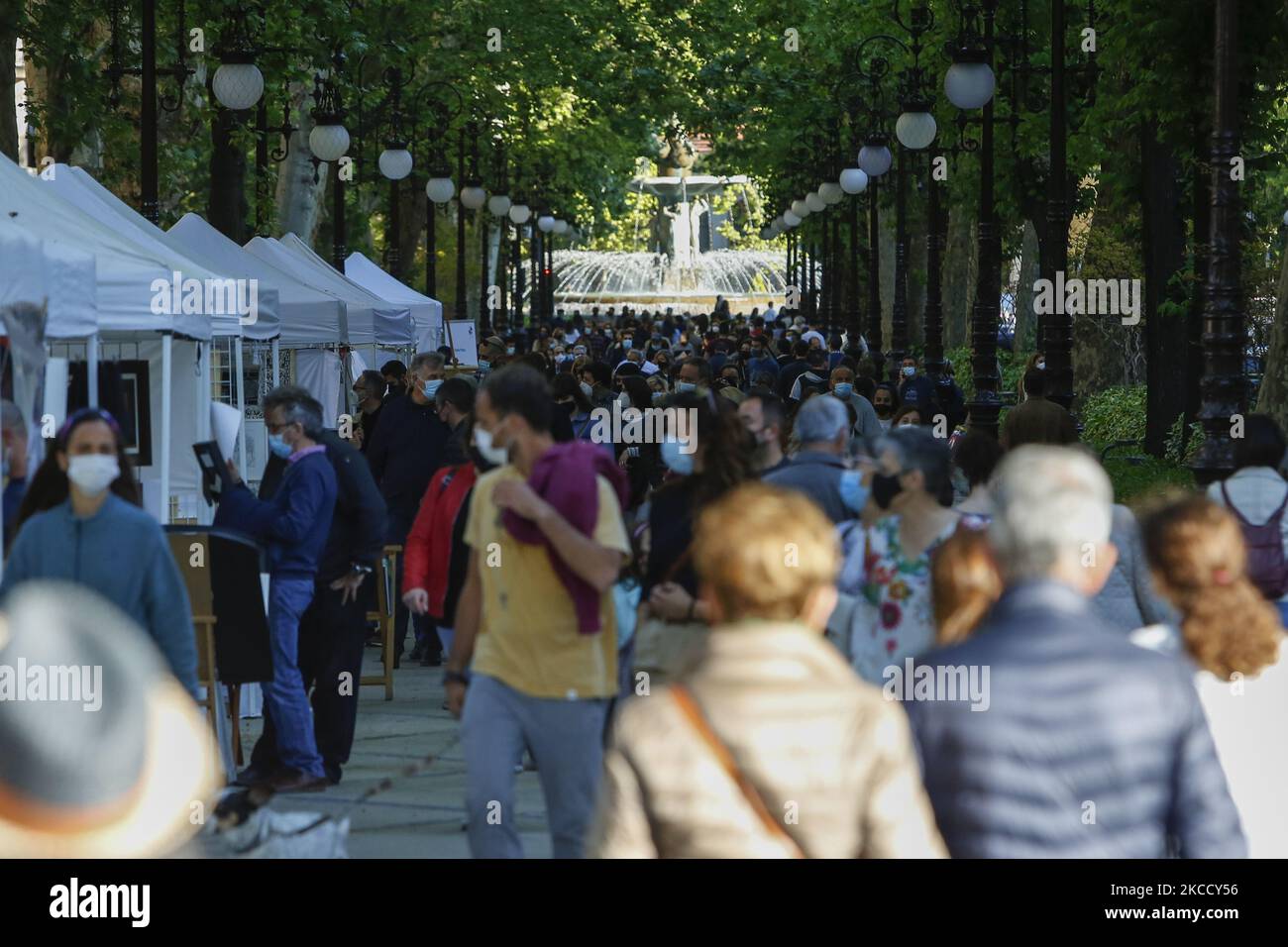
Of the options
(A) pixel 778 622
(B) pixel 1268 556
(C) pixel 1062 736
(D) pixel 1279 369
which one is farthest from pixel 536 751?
(D) pixel 1279 369

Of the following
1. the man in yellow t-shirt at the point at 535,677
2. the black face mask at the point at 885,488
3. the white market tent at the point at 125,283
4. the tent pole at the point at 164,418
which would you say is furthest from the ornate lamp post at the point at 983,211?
the man in yellow t-shirt at the point at 535,677

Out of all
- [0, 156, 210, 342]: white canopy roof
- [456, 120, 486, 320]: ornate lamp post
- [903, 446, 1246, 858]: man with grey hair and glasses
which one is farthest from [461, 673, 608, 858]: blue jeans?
[456, 120, 486, 320]: ornate lamp post

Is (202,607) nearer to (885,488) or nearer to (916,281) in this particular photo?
(885,488)

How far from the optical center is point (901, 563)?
768 centimetres

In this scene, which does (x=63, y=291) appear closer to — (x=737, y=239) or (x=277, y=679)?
(x=277, y=679)

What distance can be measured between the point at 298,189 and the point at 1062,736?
3322 cm

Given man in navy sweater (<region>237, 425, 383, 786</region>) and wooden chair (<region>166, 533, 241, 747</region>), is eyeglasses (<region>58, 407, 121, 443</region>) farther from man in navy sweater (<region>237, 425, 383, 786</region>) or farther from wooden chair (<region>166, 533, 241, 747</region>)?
man in navy sweater (<region>237, 425, 383, 786</region>)

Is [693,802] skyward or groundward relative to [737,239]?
groundward

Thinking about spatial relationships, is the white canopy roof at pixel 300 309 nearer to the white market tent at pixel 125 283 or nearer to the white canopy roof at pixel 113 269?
the white market tent at pixel 125 283

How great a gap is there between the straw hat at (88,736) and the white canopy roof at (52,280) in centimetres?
208

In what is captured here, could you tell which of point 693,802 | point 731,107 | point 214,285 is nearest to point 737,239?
point 731,107
